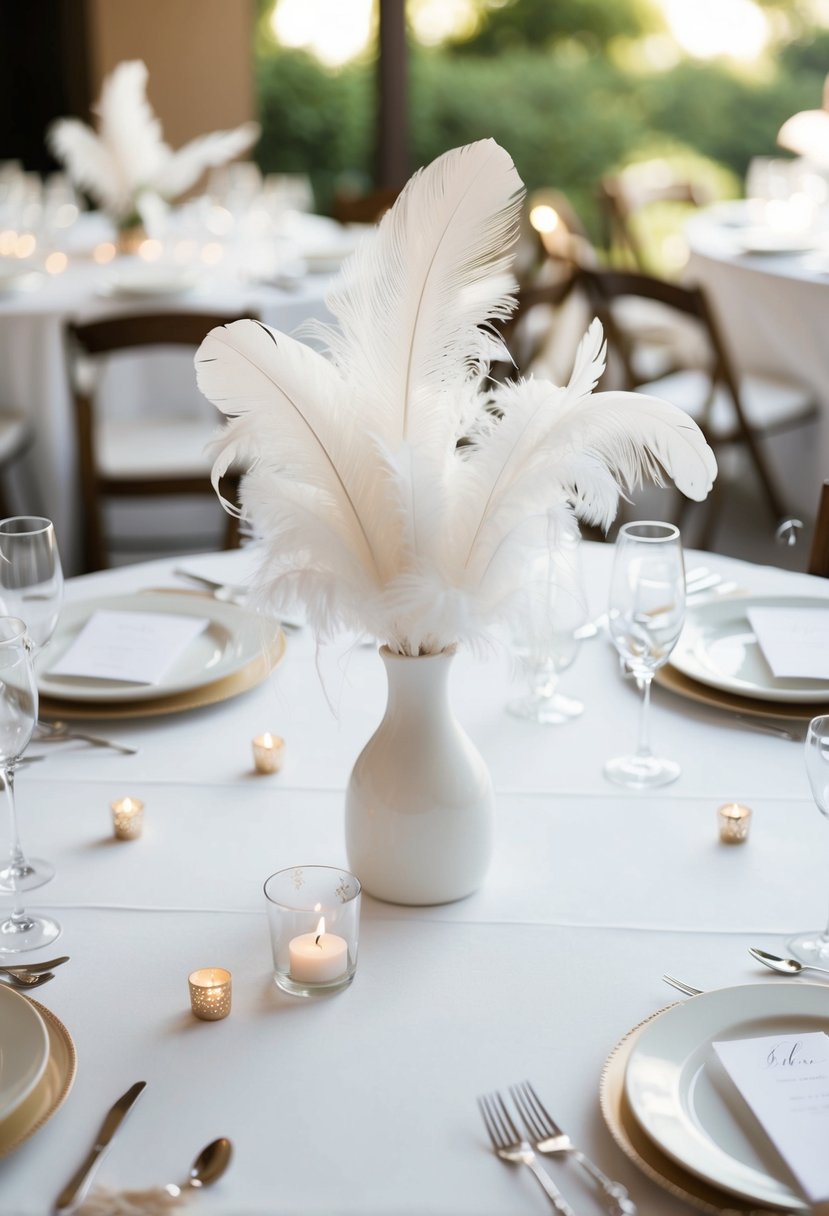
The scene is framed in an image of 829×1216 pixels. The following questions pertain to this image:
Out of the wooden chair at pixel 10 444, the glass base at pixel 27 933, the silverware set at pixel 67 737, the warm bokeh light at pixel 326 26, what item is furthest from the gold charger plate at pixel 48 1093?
the warm bokeh light at pixel 326 26

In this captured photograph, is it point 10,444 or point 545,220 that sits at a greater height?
point 545,220

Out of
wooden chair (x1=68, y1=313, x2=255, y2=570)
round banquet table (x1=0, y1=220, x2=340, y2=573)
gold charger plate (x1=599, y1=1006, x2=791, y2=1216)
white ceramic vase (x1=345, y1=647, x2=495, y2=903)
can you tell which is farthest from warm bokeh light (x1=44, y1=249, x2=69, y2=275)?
gold charger plate (x1=599, y1=1006, x2=791, y2=1216)

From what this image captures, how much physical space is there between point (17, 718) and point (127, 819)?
19 cm

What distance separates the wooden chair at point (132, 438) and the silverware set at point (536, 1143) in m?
1.92

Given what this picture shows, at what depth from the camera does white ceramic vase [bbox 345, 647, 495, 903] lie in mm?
1134

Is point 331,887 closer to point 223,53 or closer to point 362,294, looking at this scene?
point 362,294

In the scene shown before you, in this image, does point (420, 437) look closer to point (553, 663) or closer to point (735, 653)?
point (553, 663)

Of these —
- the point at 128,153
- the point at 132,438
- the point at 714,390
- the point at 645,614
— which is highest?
the point at 128,153

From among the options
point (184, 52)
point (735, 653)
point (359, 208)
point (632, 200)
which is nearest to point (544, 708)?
point (735, 653)

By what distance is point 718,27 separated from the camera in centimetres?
847

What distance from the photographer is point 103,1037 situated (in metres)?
0.99

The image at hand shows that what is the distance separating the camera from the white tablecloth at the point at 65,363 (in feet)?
11.6

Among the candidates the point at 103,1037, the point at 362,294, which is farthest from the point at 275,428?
the point at 103,1037

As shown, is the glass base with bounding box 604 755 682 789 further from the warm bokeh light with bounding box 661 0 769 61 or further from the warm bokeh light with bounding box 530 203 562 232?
the warm bokeh light with bounding box 661 0 769 61
